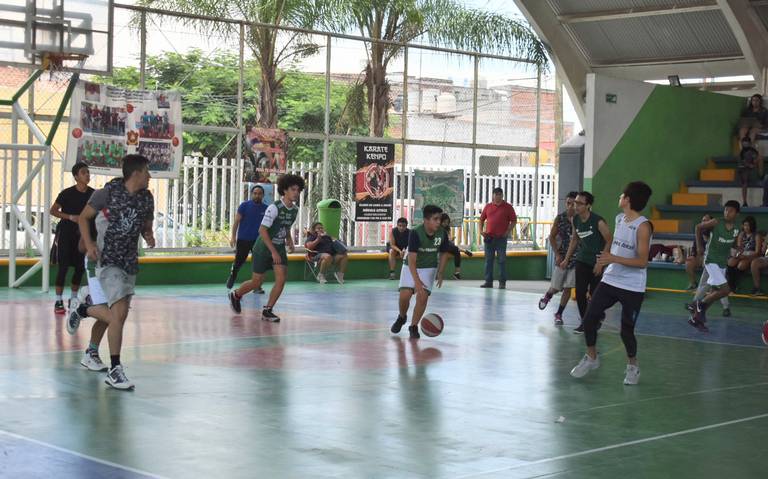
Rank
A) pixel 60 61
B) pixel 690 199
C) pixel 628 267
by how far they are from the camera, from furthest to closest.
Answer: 1. pixel 690 199
2. pixel 60 61
3. pixel 628 267

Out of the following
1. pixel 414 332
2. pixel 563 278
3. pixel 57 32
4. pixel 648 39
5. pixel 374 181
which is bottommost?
pixel 414 332

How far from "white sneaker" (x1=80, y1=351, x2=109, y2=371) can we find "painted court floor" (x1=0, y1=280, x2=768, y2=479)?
0.21 m

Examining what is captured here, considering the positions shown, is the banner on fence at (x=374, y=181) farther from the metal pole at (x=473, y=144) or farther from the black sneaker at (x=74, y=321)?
the black sneaker at (x=74, y=321)

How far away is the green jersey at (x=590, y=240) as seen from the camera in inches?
564

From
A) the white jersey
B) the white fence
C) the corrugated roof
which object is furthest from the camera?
the corrugated roof

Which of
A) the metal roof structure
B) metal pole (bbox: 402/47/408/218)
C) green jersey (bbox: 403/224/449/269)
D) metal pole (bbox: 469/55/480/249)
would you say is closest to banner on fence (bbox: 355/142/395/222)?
metal pole (bbox: 402/47/408/218)

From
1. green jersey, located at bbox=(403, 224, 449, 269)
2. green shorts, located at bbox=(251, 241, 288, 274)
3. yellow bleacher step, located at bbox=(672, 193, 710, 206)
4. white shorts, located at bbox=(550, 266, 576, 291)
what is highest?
yellow bleacher step, located at bbox=(672, 193, 710, 206)

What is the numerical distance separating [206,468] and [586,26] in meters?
22.9

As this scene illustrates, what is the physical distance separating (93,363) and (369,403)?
272cm

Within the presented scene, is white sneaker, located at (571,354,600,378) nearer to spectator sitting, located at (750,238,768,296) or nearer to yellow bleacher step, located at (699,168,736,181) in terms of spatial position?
spectator sitting, located at (750,238,768,296)

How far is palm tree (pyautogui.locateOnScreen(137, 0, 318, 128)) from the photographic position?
23719mm

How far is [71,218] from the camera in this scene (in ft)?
47.9

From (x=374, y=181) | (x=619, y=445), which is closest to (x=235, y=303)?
(x=374, y=181)

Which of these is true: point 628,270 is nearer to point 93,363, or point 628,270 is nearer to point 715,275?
point 93,363
